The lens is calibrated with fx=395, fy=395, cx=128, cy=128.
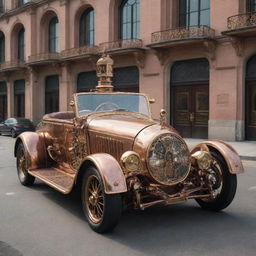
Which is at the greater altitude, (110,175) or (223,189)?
(110,175)

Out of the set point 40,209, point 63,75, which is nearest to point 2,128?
point 63,75

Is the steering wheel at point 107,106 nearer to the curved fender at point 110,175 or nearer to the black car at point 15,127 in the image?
the curved fender at point 110,175

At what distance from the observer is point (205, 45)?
19.7 meters

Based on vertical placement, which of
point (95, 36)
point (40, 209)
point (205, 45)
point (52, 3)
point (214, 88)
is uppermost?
point (52, 3)

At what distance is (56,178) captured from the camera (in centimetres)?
687

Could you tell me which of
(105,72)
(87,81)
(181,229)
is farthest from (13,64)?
(181,229)

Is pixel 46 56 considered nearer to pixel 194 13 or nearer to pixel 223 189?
pixel 194 13

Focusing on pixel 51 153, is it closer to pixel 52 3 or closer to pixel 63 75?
pixel 63 75

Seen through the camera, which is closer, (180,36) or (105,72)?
(105,72)

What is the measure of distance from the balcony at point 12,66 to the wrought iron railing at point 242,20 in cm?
1939

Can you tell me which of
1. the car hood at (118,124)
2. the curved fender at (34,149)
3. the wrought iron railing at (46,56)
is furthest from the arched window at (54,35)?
the car hood at (118,124)

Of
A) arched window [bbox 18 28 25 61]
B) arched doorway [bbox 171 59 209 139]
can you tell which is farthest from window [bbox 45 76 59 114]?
arched doorway [bbox 171 59 209 139]

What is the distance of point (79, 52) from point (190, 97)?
9177 millimetres

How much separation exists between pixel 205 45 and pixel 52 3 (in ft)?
49.7
